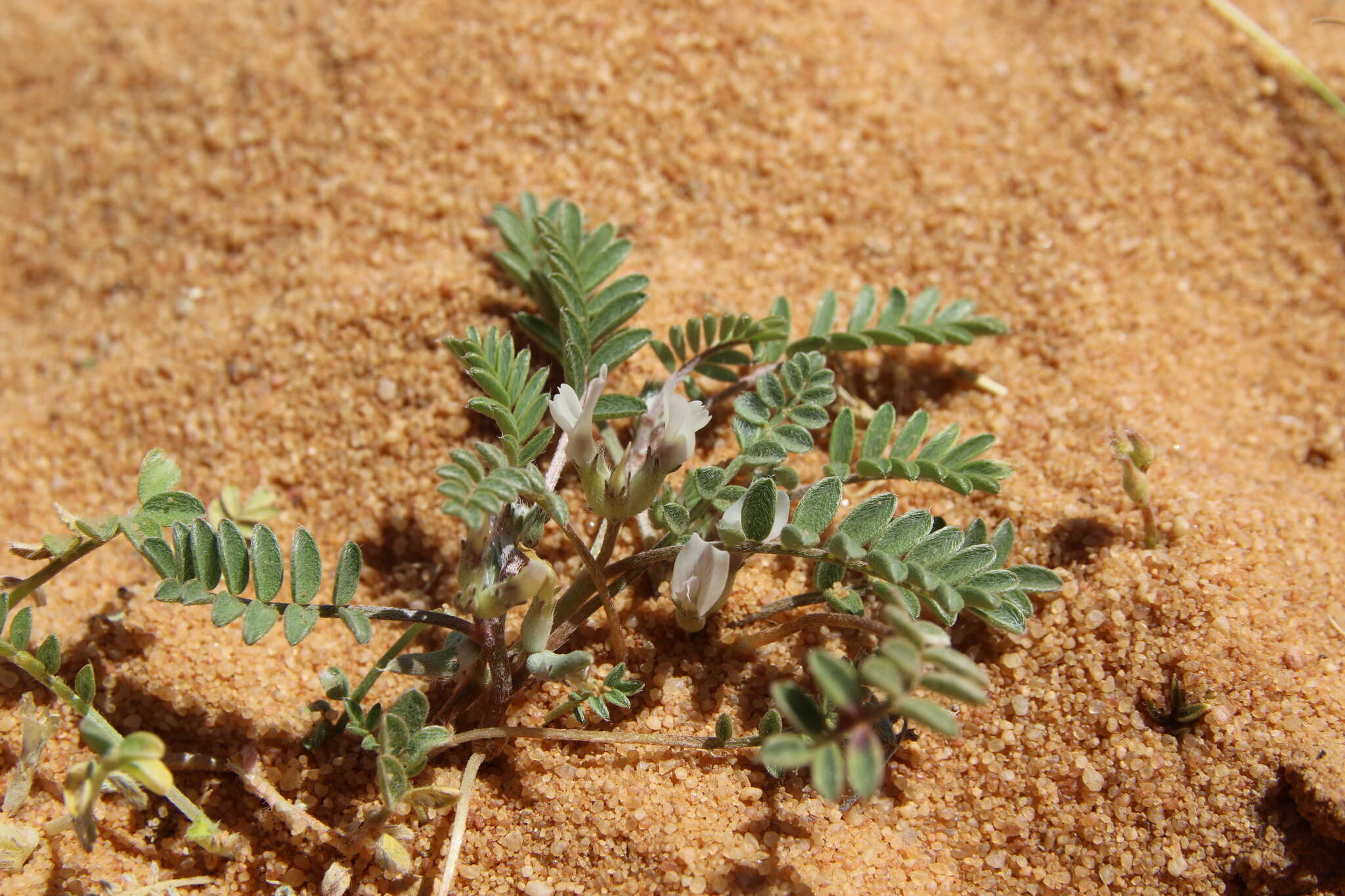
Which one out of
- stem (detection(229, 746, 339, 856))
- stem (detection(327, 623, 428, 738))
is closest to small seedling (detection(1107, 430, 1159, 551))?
stem (detection(327, 623, 428, 738))

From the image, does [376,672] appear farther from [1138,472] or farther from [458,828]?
[1138,472]

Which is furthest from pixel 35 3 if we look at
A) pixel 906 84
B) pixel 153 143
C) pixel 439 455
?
pixel 906 84

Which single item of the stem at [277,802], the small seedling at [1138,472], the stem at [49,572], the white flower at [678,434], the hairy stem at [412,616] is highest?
the small seedling at [1138,472]

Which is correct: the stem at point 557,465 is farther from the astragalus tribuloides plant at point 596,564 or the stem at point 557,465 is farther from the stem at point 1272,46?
the stem at point 1272,46

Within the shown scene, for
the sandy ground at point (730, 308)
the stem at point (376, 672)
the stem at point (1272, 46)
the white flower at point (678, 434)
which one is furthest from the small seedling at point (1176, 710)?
the stem at point (1272, 46)

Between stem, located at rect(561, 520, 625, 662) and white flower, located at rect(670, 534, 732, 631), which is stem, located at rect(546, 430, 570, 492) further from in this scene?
white flower, located at rect(670, 534, 732, 631)

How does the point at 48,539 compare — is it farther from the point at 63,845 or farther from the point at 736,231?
the point at 736,231
